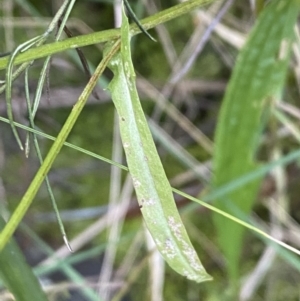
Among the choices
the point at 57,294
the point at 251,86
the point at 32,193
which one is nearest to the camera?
the point at 32,193

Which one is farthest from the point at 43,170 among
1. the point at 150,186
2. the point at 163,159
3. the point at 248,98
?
the point at 163,159

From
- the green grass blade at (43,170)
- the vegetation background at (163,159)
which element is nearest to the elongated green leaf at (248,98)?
the vegetation background at (163,159)

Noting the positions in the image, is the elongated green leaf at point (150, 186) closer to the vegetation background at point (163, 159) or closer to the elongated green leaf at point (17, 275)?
the elongated green leaf at point (17, 275)

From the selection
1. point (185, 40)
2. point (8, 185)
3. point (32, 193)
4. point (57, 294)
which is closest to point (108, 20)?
point (185, 40)

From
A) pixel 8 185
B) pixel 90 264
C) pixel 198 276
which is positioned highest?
pixel 198 276

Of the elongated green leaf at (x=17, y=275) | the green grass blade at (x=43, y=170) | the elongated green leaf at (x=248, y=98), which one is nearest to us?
the green grass blade at (x=43, y=170)

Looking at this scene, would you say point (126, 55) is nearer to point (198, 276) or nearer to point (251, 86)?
point (198, 276)

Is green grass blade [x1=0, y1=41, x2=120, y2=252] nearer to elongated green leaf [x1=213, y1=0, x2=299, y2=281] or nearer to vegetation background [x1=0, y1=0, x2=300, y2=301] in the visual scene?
elongated green leaf [x1=213, y1=0, x2=299, y2=281]
